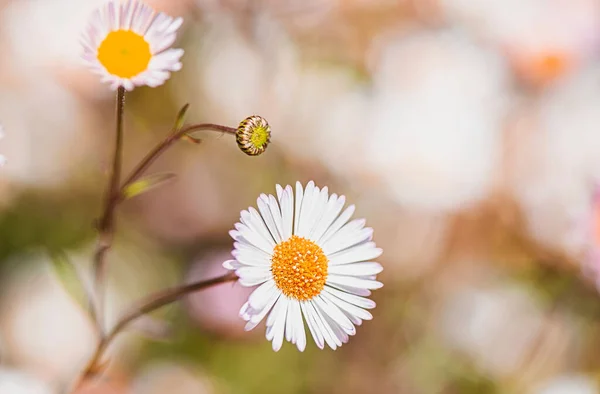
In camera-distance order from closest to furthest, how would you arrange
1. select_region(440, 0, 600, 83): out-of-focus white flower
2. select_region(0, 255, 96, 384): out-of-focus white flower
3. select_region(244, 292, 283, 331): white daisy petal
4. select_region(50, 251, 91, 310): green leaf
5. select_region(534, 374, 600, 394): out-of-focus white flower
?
select_region(244, 292, 283, 331): white daisy petal
select_region(50, 251, 91, 310): green leaf
select_region(0, 255, 96, 384): out-of-focus white flower
select_region(534, 374, 600, 394): out-of-focus white flower
select_region(440, 0, 600, 83): out-of-focus white flower

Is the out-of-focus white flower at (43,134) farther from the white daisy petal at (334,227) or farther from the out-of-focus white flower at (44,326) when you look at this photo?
the white daisy petal at (334,227)

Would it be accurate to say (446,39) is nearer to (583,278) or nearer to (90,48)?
(583,278)

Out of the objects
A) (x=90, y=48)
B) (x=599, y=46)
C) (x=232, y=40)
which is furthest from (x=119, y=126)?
(x=599, y=46)

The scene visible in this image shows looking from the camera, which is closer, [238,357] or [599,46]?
[238,357]

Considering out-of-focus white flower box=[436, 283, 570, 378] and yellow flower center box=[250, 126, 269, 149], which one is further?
out-of-focus white flower box=[436, 283, 570, 378]

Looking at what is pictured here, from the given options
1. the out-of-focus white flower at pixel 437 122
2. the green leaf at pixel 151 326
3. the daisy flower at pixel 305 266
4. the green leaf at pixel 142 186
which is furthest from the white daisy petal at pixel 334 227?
the out-of-focus white flower at pixel 437 122

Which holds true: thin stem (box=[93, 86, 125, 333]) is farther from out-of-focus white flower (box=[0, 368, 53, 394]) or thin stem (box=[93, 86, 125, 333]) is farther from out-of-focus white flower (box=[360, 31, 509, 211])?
out-of-focus white flower (box=[360, 31, 509, 211])

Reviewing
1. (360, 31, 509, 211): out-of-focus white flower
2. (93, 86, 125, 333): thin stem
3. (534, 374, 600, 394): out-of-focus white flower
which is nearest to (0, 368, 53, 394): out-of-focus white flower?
(93, 86, 125, 333): thin stem
